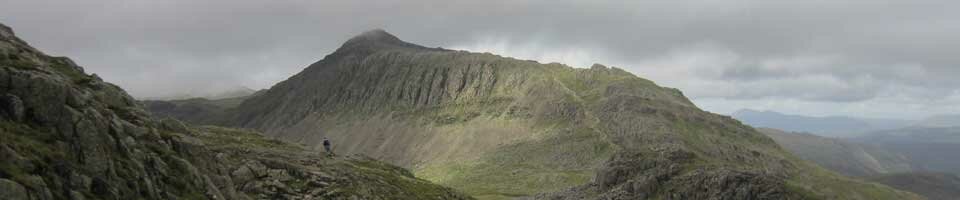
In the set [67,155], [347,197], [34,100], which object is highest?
[34,100]

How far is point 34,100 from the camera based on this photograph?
108ft

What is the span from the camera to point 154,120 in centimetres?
4347

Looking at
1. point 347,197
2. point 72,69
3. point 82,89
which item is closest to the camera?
point 82,89

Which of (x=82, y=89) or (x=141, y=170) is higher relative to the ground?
(x=82, y=89)

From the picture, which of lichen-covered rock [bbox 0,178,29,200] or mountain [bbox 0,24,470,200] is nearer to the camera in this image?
lichen-covered rock [bbox 0,178,29,200]

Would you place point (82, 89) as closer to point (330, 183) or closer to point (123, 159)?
point (123, 159)

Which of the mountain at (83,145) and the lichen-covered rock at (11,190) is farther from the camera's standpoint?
the mountain at (83,145)

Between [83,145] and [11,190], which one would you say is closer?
[11,190]

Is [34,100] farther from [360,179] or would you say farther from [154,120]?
[360,179]

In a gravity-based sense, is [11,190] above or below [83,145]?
below

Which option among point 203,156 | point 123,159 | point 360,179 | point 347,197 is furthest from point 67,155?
point 360,179

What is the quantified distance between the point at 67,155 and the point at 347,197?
26150mm

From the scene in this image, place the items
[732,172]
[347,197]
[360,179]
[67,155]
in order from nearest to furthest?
[67,155] < [347,197] < [360,179] < [732,172]

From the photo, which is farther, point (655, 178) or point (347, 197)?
point (655, 178)
